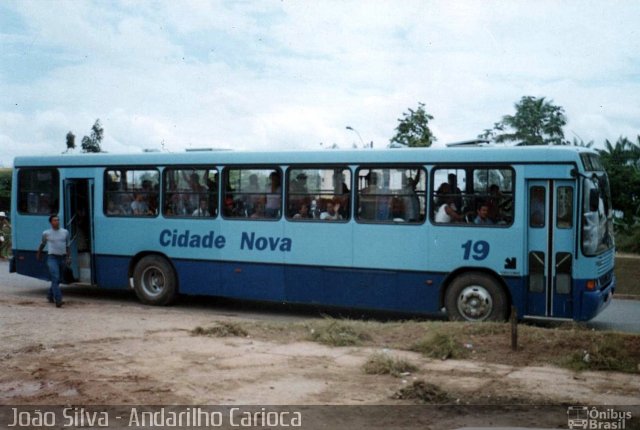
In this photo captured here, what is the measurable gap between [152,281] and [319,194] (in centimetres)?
398

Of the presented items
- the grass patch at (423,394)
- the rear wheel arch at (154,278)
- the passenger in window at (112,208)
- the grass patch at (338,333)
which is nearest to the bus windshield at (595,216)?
the grass patch at (338,333)

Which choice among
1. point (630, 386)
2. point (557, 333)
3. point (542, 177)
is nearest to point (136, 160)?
point (542, 177)

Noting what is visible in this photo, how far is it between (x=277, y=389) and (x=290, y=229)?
5.86m

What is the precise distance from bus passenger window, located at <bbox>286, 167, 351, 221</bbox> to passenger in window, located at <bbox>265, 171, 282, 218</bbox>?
205mm

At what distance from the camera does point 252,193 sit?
46.5 ft

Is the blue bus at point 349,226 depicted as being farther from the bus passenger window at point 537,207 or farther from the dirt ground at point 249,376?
the dirt ground at point 249,376

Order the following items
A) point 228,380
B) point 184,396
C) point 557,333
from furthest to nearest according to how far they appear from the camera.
A: point 557,333 → point 228,380 → point 184,396

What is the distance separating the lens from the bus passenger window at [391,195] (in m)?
12.8

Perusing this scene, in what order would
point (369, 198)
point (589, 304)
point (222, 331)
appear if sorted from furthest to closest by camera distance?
point (369, 198)
point (589, 304)
point (222, 331)

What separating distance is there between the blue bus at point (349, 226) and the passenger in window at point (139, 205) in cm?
2

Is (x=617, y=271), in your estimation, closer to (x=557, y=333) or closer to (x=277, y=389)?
(x=557, y=333)

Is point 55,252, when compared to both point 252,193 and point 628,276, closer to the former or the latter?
point 252,193

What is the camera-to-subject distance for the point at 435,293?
12.6 m

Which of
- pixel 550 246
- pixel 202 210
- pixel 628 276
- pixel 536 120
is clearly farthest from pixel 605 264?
pixel 536 120
